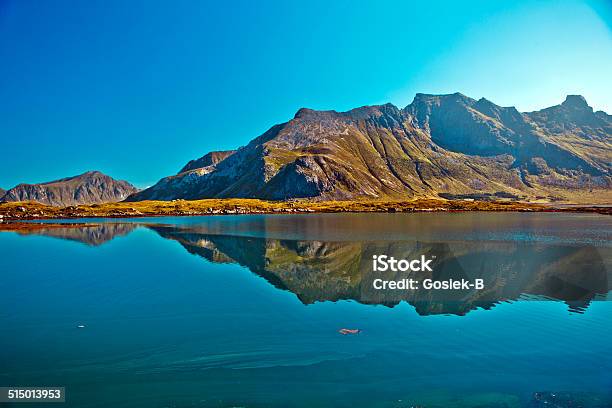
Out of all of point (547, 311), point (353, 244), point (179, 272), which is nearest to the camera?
point (547, 311)

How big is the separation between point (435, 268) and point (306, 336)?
86.9ft

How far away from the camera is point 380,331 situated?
2461 cm

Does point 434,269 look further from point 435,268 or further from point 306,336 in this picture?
point 306,336

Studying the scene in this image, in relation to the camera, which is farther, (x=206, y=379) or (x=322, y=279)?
(x=322, y=279)

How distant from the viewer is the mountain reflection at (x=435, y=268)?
32906mm

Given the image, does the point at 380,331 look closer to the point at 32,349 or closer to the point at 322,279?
the point at 322,279

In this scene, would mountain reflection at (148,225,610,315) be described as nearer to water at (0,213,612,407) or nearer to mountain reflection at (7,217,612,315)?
mountain reflection at (7,217,612,315)

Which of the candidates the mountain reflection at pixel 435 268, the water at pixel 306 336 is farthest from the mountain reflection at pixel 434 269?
the water at pixel 306 336

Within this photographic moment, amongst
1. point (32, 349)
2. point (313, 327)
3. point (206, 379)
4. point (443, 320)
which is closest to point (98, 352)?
point (32, 349)

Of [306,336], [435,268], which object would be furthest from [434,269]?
[306,336]

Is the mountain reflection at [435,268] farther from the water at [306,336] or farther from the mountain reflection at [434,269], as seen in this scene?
the water at [306,336]

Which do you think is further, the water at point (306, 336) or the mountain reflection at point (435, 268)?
the mountain reflection at point (435, 268)

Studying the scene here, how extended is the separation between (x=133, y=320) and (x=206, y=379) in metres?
12.2

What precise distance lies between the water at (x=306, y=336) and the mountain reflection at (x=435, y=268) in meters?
0.32
